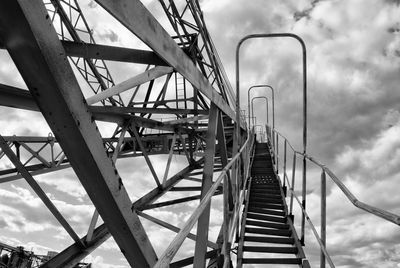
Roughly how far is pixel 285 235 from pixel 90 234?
3.62 m

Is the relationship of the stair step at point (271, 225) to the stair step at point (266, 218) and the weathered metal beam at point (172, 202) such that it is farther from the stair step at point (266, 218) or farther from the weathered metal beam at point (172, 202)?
the weathered metal beam at point (172, 202)

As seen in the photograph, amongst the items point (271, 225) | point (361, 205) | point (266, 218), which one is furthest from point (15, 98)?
point (266, 218)

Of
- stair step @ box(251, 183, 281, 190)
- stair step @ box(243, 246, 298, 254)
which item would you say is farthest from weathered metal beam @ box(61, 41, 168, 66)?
stair step @ box(251, 183, 281, 190)

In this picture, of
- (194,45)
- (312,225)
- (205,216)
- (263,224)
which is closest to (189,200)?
(263,224)

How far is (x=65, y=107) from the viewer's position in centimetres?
301

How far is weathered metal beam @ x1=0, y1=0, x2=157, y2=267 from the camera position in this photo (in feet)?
8.46

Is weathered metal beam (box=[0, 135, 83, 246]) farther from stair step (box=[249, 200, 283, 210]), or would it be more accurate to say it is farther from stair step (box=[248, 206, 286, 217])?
stair step (box=[249, 200, 283, 210])

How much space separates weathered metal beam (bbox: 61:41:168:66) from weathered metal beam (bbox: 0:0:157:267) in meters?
0.78

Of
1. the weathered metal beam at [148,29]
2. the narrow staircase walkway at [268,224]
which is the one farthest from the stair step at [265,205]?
the weathered metal beam at [148,29]

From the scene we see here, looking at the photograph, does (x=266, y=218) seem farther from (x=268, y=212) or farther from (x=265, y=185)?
(x=265, y=185)

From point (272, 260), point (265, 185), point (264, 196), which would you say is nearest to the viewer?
point (272, 260)

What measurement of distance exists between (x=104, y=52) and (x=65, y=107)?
1.04 m

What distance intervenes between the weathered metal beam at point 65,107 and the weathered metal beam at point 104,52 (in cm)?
78

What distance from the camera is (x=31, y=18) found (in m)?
2.53
